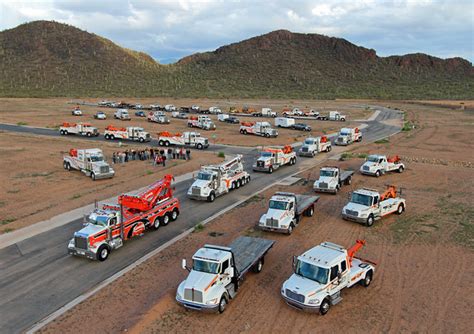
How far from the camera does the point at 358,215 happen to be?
2464cm

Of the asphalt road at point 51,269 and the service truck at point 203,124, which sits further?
the service truck at point 203,124

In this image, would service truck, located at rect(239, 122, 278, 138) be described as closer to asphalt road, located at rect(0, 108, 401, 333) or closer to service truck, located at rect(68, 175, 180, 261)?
asphalt road, located at rect(0, 108, 401, 333)

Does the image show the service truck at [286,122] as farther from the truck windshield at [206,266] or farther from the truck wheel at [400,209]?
the truck windshield at [206,266]

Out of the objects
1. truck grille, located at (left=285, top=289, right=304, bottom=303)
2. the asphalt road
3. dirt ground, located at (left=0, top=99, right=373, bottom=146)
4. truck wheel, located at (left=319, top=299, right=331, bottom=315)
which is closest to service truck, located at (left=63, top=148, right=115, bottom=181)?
the asphalt road

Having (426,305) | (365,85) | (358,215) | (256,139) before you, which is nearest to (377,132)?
(256,139)

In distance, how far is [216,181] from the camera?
100 feet

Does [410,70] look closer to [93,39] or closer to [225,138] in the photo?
[93,39]

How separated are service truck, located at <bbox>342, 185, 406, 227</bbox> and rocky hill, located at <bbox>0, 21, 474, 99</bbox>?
11527 centimetres

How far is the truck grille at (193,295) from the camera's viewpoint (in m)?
15.1

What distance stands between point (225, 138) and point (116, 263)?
42.0 metres

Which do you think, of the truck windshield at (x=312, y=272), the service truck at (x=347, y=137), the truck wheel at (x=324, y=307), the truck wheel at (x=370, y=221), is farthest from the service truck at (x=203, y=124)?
the truck wheel at (x=324, y=307)

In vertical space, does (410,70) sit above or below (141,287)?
above

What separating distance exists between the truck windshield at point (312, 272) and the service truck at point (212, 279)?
7.28 feet

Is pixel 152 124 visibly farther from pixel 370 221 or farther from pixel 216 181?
pixel 370 221
